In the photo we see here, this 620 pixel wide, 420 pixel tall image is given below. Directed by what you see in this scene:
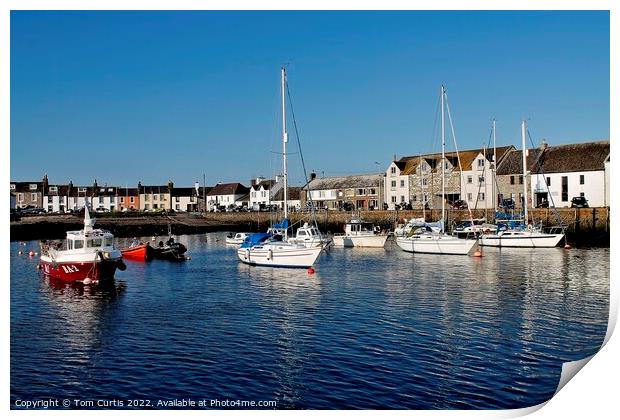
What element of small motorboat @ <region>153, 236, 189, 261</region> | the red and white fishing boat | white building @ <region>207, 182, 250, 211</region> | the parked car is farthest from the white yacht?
white building @ <region>207, 182, 250, 211</region>

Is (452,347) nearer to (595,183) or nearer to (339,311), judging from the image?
(339,311)

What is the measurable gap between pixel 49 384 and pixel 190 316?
5.70m

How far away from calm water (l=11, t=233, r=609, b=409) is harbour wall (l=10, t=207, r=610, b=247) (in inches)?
335

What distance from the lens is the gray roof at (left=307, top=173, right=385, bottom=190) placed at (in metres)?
63.5

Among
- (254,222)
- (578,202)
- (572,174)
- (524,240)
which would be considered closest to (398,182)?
(254,222)

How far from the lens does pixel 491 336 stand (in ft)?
44.4

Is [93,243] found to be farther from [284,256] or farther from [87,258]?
[284,256]

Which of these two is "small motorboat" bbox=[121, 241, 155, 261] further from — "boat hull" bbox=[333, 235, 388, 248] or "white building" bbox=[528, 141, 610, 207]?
"white building" bbox=[528, 141, 610, 207]

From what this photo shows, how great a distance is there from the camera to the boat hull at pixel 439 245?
1243 inches

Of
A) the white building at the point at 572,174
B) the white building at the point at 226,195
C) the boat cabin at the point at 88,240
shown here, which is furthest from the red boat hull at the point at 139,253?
the white building at the point at 226,195

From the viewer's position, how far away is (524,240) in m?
34.5

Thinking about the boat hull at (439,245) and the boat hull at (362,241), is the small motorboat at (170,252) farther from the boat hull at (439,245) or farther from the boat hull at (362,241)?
the boat hull at (439,245)

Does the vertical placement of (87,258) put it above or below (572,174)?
below

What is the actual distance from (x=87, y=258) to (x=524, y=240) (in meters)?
22.8
